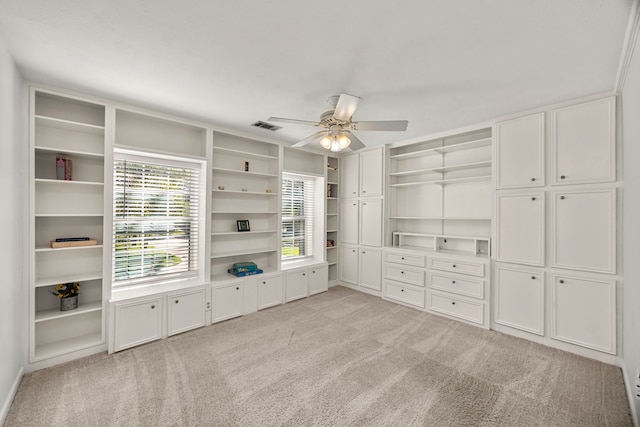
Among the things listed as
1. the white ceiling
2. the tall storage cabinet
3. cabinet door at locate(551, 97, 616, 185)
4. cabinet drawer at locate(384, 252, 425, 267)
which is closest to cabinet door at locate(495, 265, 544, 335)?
cabinet drawer at locate(384, 252, 425, 267)

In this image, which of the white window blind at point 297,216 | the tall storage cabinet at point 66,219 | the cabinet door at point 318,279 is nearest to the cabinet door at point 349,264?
the cabinet door at point 318,279

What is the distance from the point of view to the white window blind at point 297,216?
479 cm

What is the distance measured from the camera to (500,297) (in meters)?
3.27

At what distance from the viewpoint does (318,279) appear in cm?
478

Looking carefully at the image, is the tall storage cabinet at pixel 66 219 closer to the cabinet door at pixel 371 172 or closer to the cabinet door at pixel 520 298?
the cabinet door at pixel 371 172

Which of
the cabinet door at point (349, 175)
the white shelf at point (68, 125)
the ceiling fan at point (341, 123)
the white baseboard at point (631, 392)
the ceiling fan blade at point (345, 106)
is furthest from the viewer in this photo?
the cabinet door at point (349, 175)

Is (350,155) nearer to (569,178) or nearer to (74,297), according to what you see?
(569,178)

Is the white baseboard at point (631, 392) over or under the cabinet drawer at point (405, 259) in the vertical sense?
under

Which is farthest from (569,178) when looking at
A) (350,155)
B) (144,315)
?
(144,315)

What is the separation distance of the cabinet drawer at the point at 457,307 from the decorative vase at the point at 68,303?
14.0 feet

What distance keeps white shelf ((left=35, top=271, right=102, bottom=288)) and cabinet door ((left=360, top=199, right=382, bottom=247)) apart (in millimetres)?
3744

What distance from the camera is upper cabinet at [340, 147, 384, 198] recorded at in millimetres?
4645

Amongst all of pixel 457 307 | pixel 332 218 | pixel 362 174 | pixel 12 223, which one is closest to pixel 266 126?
pixel 362 174

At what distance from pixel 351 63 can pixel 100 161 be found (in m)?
2.87
